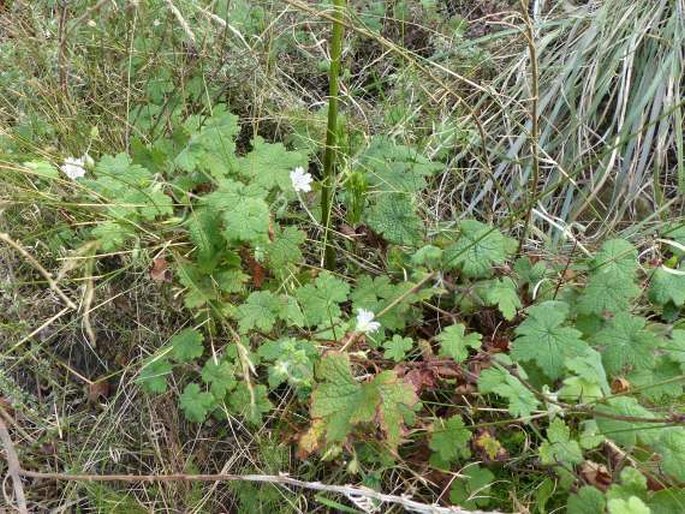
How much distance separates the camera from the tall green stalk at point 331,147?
1649 millimetres

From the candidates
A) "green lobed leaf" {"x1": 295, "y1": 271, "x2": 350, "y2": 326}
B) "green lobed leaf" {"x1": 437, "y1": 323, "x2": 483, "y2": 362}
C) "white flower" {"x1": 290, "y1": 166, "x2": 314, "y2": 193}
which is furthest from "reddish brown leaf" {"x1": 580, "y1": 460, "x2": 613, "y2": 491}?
"white flower" {"x1": 290, "y1": 166, "x2": 314, "y2": 193}

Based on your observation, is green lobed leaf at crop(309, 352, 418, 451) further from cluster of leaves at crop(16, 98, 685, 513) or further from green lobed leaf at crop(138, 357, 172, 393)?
green lobed leaf at crop(138, 357, 172, 393)

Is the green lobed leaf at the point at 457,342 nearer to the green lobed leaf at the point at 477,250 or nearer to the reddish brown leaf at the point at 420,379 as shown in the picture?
the reddish brown leaf at the point at 420,379

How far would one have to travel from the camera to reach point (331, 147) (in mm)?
1790

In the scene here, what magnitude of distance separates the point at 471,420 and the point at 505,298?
12.0 inches

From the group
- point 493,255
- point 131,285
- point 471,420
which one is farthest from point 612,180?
point 131,285

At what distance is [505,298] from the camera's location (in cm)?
171

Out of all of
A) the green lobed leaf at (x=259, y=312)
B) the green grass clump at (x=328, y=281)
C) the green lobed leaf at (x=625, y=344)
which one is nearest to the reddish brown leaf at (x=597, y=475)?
the green grass clump at (x=328, y=281)

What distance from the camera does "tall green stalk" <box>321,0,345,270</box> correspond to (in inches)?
64.9

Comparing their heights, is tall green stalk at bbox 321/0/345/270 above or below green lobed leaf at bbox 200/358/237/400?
above

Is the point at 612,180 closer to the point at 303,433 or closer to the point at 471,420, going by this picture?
the point at 471,420

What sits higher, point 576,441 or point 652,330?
point 652,330

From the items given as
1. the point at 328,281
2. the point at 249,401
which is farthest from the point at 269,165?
the point at 249,401

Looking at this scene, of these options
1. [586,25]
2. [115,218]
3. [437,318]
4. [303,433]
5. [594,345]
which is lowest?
[303,433]
